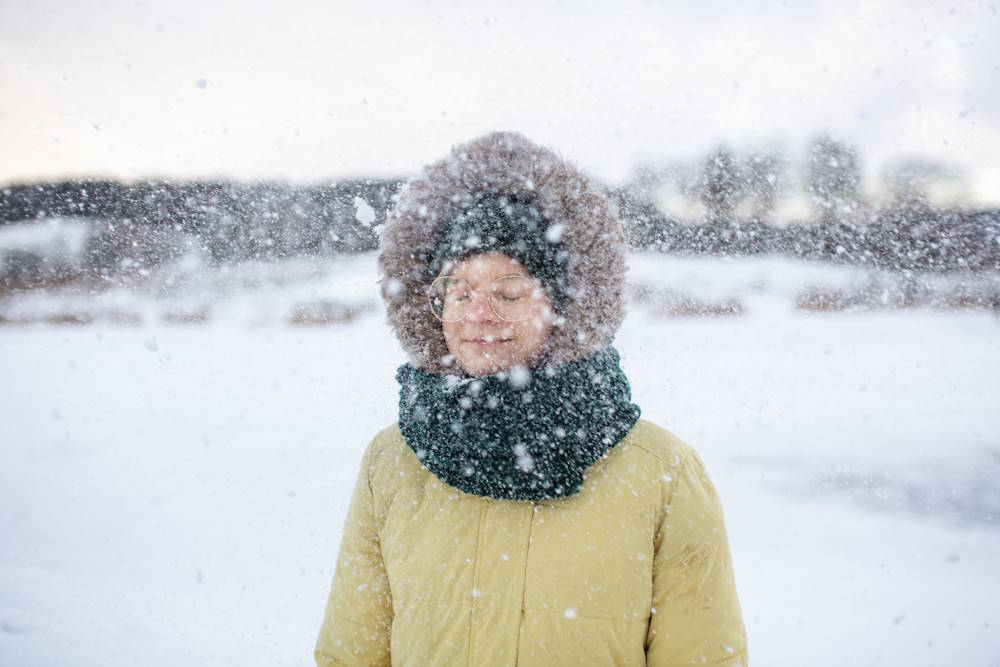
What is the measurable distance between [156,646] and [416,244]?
2.32 metres

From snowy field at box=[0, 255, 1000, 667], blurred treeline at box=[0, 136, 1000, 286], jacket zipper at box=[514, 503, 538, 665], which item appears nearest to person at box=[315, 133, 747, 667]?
jacket zipper at box=[514, 503, 538, 665]

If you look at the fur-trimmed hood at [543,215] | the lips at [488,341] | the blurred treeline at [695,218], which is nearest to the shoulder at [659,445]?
the fur-trimmed hood at [543,215]

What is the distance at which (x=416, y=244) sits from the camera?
134 centimetres

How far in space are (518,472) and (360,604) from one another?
47 centimetres

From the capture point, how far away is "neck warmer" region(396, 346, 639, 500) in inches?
44.1

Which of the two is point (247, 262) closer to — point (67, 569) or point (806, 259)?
point (67, 569)

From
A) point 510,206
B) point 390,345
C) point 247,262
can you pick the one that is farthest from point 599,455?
point 247,262

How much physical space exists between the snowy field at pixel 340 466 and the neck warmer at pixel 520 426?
1818 mm

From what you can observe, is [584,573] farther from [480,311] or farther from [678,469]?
[480,311]

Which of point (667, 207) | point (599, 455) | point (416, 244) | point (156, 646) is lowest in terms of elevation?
point (156, 646)

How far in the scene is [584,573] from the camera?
1083 mm

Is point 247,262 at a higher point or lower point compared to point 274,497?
higher

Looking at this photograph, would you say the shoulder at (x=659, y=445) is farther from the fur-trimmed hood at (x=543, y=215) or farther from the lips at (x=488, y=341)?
the lips at (x=488, y=341)

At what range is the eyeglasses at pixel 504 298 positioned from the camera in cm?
119
